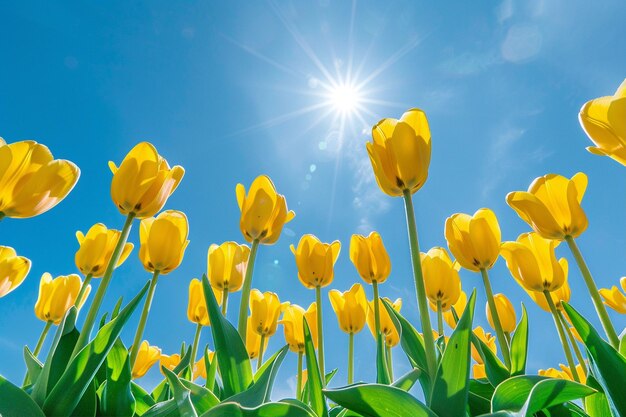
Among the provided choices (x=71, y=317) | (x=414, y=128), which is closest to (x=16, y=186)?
(x=71, y=317)

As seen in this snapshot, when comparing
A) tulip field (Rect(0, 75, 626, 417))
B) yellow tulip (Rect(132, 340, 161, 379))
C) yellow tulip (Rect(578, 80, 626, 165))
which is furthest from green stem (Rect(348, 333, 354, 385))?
yellow tulip (Rect(578, 80, 626, 165))

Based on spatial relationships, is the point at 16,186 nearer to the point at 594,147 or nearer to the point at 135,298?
the point at 135,298

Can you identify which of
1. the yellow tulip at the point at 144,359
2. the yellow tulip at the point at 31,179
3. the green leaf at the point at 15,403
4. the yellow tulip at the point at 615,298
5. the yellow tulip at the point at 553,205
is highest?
Result: the yellow tulip at the point at 615,298

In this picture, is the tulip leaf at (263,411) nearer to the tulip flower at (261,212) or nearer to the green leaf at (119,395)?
the green leaf at (119,395)

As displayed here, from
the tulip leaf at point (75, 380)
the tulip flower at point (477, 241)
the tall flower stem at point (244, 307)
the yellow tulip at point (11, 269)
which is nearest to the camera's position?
the tulip leaf at point (75, 380)

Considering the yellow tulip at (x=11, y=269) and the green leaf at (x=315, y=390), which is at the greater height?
the yellow tulip at (x=11, y=269)

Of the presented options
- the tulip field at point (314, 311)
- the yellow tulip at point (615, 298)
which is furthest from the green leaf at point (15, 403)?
the yellow tulip at point (615, 298)
